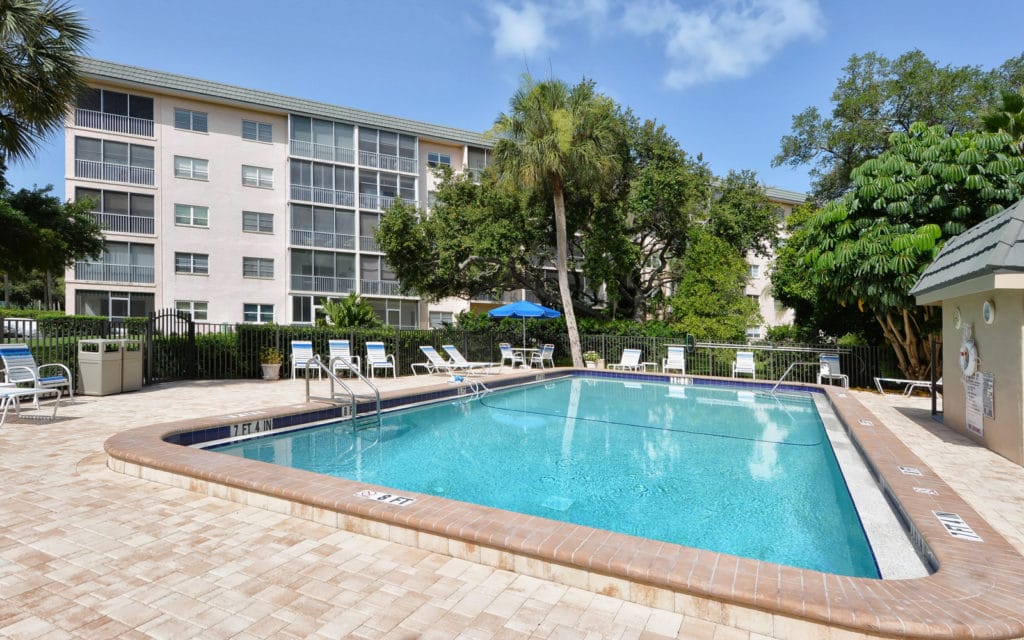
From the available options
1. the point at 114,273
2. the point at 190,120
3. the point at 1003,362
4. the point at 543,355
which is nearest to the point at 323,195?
the point at 190,120

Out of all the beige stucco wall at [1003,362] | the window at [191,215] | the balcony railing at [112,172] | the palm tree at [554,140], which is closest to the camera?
the beige stucco wall at [1003,362]

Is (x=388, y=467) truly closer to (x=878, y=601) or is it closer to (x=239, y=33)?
(x=878, y=601)

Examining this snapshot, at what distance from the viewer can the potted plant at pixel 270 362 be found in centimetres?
1482

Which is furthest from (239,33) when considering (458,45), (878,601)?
(878,601)

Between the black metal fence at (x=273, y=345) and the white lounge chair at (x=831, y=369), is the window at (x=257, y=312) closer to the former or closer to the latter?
the black metal fence at (x=273, y=345)

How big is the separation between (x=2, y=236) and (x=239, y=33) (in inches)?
310

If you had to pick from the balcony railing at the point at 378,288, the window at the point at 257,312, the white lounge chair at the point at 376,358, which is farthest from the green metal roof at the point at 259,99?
the white lounge chair at the point at 376,358

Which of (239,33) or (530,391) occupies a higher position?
(239,33)

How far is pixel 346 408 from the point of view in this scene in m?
9.62

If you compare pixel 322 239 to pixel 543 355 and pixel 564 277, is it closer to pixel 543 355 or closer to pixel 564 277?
pixel 543 355

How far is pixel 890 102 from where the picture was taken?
23438 millimetres

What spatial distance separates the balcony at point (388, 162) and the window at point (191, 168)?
7868mm

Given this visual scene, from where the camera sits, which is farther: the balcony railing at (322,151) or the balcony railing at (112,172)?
the balcony railing at (322,151)

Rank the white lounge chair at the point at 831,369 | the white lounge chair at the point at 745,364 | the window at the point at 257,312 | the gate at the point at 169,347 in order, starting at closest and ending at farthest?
the gate at the point at 169,347, the white lounge chair at the point at 831,369, the white lounge chair at the point at 745,364, the window at the point at 257,312
